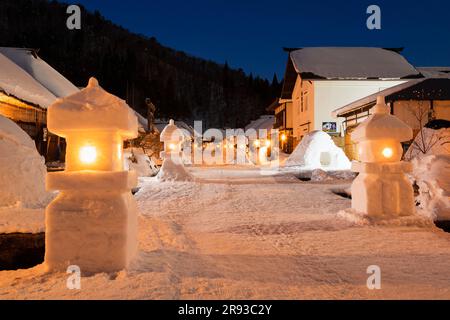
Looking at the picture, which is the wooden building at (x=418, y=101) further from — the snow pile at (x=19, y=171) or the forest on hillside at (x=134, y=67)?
the forest on hillside at (x=134, y=67)

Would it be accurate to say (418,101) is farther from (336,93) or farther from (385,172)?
(385,172)

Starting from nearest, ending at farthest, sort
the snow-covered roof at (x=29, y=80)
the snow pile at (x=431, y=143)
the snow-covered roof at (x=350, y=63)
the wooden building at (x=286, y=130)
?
the snow-covered roof at (x=29, y=80) → the snow pile at (x=431, y=143) → the snow-covered roof at (x=350, y=63) → the wooden building at (x=286, y=130)

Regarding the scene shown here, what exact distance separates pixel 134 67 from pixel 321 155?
47950 millimetres

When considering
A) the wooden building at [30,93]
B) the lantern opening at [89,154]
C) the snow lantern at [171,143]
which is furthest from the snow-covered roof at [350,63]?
the lantern opening at [89,154]

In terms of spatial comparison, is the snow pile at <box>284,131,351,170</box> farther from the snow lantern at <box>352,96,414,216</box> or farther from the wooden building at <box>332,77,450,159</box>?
the snow lantern at <box>352,96,414,216</box>

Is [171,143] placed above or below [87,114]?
above

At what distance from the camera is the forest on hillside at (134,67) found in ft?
179

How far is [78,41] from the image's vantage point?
6456 cm

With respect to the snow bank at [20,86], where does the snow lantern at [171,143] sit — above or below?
below

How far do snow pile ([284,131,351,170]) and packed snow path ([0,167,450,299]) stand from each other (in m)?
12.4

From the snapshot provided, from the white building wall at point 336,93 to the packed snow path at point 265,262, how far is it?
1898cm

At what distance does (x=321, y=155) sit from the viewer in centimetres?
2038

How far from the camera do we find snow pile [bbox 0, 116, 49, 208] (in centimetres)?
736

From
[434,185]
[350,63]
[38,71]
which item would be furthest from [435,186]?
[350,63]
